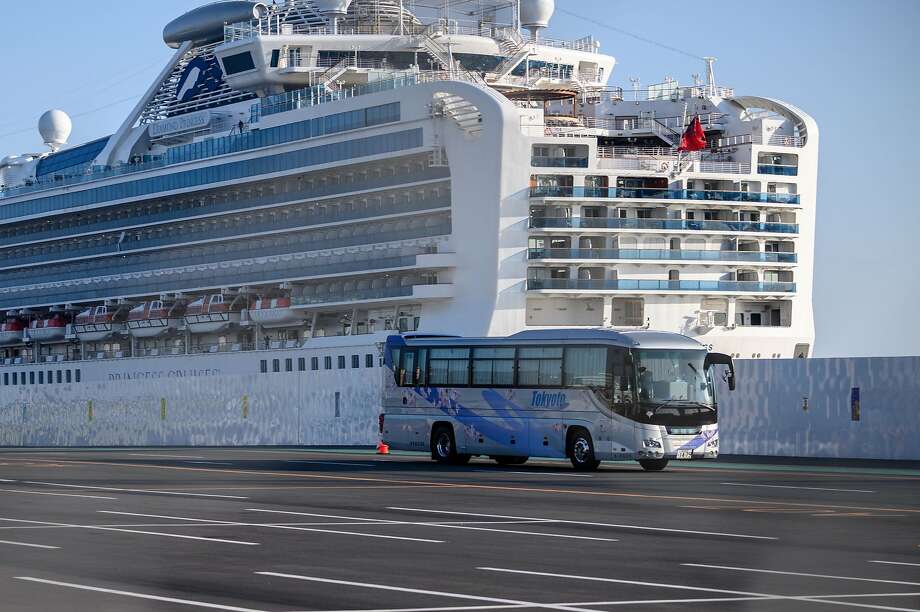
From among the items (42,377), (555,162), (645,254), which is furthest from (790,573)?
(42,377)

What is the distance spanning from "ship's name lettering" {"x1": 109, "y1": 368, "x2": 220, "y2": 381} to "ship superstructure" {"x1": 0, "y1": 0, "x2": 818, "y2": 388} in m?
0.85

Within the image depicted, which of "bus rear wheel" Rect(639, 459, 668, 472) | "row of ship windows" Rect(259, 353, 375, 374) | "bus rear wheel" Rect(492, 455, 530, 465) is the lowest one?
"bus rear wheel" Rect(492, 455, 530, 465)

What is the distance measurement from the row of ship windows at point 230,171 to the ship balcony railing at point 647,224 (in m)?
6.07

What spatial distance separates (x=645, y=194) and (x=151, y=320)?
91.2 ft

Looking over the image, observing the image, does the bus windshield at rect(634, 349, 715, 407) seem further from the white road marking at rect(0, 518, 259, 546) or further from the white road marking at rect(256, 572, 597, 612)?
the white road marking at rect(256, 572, 597, 612)

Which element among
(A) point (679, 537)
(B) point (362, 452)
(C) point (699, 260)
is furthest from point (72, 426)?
(A) point (679, 537)

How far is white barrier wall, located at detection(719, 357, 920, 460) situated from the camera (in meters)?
38.0

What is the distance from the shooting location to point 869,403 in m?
38.6

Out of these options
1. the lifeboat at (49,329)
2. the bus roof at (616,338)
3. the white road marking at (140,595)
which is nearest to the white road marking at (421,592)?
the white road marking at (140,595)

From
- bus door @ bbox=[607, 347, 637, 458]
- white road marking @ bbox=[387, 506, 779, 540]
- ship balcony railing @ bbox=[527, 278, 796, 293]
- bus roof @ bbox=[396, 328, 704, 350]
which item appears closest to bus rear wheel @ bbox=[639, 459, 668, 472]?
bus door @ bbox=[607, 347, 637, 458]

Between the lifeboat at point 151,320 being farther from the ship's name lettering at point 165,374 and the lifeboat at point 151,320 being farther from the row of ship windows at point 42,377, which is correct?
the row of ship windows at point 42,377

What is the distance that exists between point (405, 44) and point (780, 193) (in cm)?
1741

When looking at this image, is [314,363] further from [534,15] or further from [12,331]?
[12,331]

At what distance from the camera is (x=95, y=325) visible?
2980 inches
